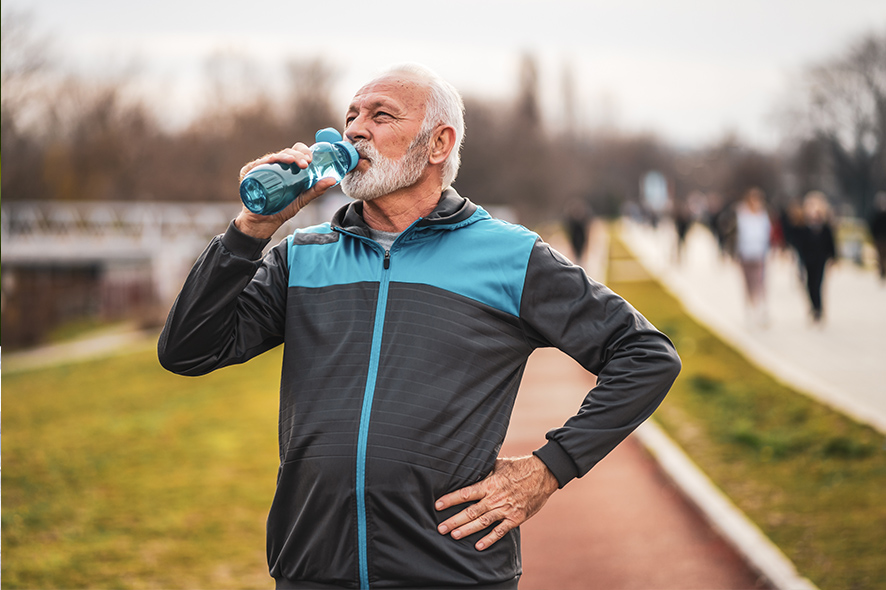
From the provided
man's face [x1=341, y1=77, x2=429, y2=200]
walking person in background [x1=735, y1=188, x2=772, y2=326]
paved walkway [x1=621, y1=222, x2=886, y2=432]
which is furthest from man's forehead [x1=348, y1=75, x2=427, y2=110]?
walking person in background [x1=735, y1=188, x2=772, y2=326]

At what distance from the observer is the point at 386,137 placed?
8.28ft

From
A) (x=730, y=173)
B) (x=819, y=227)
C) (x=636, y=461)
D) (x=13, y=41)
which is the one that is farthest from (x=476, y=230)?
(x=730, y=173)

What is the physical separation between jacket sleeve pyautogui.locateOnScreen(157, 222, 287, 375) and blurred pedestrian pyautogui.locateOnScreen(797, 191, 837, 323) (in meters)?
13.0

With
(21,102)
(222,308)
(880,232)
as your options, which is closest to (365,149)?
(222,308)

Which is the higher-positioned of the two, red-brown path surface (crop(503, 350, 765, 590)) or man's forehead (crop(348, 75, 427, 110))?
man's forehead (crop(348, 75, 427, 110))

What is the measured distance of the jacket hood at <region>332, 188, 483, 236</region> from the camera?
2469 mm

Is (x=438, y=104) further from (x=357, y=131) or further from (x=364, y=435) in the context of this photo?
(x=364, y=435)

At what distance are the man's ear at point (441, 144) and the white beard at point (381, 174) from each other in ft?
0.18

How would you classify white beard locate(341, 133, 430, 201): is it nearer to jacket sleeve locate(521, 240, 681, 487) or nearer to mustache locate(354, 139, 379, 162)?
mustache locate(354, 139, 379, 162)

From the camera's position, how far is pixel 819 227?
45.7 ft

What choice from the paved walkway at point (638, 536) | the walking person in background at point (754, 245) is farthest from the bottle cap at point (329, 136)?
the walking person in background at point (754, 245)

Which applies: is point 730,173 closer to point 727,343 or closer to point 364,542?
point 727,343

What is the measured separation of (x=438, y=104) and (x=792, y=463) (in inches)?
238

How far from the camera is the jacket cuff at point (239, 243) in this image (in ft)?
7.55
